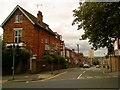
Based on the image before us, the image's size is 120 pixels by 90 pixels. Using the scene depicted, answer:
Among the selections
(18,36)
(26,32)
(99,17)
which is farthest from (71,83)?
(18,36)

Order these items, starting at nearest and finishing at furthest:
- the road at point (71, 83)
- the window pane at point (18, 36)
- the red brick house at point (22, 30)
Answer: the road at point (71, 83) < the red brick house at point (22, 30) < the window pane at point (18, 36)

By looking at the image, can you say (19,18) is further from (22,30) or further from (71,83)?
(71,83)

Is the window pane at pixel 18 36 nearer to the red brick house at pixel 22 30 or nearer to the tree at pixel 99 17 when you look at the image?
the red brick house at pixel 22 30

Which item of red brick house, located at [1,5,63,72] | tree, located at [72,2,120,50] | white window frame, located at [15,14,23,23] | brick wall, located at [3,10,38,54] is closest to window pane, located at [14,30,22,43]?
red brick house, located at [1,5,63,72]

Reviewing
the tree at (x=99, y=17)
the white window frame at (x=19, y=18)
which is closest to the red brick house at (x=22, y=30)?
the white window frame at (x=19, y=18)

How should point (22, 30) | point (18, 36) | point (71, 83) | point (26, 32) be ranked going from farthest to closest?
1. point (18, 36)
2. point (22, 30)
3. point (26, 32)
4. point (71, 83)

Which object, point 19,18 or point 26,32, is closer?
point 26,32

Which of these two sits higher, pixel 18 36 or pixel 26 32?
pixel 26 32

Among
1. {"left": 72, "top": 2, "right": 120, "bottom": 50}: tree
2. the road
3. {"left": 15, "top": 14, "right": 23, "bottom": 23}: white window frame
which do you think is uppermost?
{"left": 15, "top": 14, "right": 23, "bottom": 23}: white window frame

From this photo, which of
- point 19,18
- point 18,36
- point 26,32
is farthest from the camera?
point 19,18

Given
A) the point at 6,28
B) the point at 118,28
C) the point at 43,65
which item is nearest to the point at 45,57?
the point at 43,65

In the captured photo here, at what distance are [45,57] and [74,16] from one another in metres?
17.5

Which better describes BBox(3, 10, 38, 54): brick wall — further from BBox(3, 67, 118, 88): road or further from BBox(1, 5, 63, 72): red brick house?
BBox(3, 67, 118, 88): road

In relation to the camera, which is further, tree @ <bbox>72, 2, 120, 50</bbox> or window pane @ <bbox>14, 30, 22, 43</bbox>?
window pane @ <bbox>14, 30, 22, 43</bbox>
